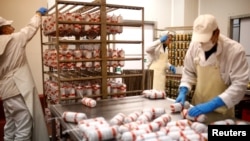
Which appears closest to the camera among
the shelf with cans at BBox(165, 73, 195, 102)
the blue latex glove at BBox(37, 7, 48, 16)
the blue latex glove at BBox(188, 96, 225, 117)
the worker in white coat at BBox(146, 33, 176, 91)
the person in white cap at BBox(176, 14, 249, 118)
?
the blue latex glove at BBox(188, 96, 225, 117)

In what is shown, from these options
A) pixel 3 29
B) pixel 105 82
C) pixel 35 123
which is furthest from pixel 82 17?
pixel 35 123

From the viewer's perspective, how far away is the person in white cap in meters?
1.78

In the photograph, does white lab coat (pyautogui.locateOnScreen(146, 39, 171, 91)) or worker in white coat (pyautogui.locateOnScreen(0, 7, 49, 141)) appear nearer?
worker in white coat (pyautogui.locateOnScreen(0, 7, 49, 141))

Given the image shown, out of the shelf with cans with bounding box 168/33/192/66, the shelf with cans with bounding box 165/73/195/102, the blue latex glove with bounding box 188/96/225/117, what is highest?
the shelf with cans with bounding box 168/33/192/66

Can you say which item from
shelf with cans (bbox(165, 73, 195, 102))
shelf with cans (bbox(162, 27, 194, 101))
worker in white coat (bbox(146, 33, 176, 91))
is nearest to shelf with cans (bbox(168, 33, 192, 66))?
shelf with cans (bbox(162, 27, 194, 101))

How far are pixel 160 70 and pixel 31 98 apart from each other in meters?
2.19

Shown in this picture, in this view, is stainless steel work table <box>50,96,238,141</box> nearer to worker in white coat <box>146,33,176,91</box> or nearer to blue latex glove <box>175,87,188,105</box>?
blue latex glove <box>175,87,188,105</box>

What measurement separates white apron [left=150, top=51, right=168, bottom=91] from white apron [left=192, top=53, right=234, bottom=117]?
1.98 meters

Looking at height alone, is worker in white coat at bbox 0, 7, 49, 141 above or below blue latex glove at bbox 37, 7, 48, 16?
below

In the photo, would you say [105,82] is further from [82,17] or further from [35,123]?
[35,123]

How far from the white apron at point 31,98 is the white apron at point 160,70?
203 centimetres

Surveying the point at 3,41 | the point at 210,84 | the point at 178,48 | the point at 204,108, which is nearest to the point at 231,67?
the point at 210,84

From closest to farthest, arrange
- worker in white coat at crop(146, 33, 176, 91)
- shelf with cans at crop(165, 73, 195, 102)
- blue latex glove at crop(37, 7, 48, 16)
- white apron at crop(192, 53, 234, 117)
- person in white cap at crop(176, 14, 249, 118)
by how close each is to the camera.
→ person in white cap at crop(176, 14, 249, 118) → white apron at crop(192, 53, 234, 117) → blue latex glove at crop(37, 7, 48, 16) → worker in white coat at crop(146, 33, 176, 91) → shelf with cans at crop(165, 73, 195, 102)

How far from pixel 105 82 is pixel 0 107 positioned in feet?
5.82
